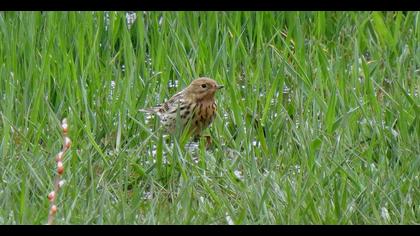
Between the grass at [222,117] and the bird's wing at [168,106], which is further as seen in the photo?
the bird's wing at [168,106]

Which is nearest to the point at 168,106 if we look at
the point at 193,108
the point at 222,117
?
the point at 193,108

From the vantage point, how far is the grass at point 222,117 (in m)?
5.93

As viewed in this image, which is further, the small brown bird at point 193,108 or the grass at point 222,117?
the small brown bird at point 193,108

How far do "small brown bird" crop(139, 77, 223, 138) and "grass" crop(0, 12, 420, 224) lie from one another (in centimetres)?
9

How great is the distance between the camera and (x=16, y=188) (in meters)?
6.00

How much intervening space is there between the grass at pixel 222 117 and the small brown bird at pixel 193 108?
91 millimetres

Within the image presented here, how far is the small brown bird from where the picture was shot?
24.4 ft

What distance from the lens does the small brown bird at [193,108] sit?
24.4 feet

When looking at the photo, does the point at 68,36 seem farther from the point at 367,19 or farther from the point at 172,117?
the point at 367,19

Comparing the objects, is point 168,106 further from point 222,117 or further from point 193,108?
point 222,117

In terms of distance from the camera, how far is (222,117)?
7.61m

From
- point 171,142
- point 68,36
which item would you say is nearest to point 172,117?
point 171,142

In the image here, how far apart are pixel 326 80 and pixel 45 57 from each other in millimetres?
1572

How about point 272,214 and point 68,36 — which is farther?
point 68,36
